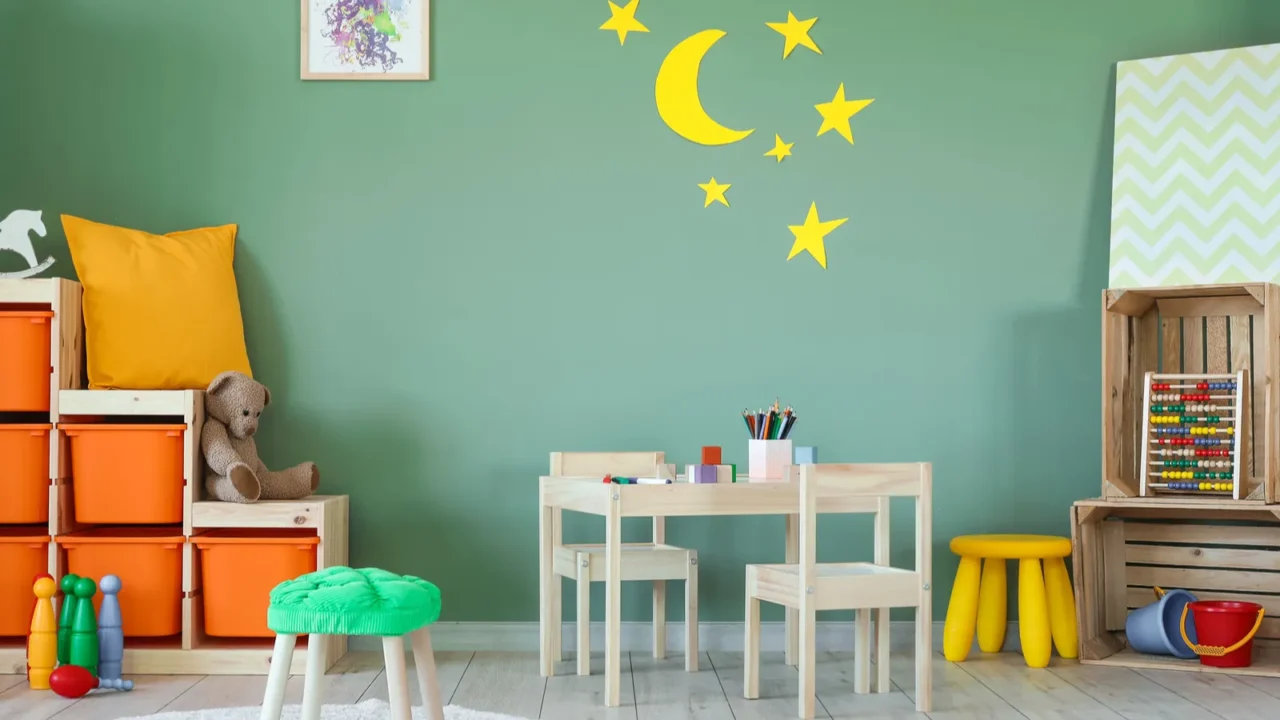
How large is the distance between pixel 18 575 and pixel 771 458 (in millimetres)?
1963

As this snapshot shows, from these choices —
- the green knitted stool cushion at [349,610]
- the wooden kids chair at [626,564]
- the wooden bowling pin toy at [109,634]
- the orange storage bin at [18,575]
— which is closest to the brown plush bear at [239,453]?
the wooden bowling pin toy at [109,634]

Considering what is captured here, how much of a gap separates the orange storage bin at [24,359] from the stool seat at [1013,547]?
248cm

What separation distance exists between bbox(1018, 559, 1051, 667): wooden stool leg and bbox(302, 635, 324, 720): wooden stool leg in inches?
76.9

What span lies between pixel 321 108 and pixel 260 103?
0.18 m

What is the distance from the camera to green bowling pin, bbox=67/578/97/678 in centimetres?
284

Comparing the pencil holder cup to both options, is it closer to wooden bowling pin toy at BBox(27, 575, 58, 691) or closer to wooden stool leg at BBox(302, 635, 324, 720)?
wooden stool leg at BBox(302, 635, 324, 720)

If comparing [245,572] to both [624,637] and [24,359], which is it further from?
[624,637]

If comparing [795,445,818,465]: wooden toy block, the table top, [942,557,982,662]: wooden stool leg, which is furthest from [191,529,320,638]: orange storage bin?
[942,557,982,662]: wooden stool leg

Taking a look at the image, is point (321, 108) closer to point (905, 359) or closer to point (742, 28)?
point (742, 28)

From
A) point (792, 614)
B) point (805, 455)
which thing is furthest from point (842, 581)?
point (792, 614)

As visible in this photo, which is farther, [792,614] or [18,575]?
[792,614]

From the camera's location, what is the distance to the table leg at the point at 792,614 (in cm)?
312

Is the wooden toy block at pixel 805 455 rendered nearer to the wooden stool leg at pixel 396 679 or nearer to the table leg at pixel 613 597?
the table leg at pixel 613 597

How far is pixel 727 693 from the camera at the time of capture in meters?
2.79
